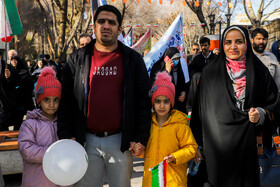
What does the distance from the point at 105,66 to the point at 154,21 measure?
46.1 meters

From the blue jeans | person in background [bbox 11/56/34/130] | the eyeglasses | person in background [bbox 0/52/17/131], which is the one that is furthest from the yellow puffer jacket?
person in background [bbox 11/56/34/130]

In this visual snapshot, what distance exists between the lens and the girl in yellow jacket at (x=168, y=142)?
10.2ft

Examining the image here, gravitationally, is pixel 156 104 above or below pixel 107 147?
above

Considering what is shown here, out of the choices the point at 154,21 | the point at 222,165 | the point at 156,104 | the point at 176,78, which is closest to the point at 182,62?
the point at 176,78

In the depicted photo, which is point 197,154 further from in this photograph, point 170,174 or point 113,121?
point 113,121

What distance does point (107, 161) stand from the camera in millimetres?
2865

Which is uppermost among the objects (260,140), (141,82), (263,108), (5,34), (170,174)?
(5,34)

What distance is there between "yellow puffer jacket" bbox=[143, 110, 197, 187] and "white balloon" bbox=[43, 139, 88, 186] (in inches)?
28.7

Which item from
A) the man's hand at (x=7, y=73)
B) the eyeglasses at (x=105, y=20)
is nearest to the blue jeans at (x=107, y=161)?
the eyeglasses at (x=105, y=20)

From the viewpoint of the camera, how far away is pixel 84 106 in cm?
279

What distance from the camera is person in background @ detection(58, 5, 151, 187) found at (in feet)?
9.14

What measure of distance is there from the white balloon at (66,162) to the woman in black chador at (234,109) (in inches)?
48.0

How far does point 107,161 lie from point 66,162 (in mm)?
379

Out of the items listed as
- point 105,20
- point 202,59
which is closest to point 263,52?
point 202,59
